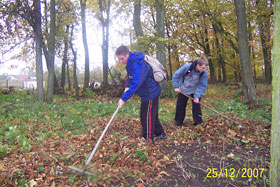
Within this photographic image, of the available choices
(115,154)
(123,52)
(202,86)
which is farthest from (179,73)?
(115,154)

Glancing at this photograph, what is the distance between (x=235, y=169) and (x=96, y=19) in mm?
15220

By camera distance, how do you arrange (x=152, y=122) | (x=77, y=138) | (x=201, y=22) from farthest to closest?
(x=201, y=22), (x=77, y=138), (x=152, y=122)

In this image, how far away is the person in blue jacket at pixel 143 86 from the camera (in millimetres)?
3775

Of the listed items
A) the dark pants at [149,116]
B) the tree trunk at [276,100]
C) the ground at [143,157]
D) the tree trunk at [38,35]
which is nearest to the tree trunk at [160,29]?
the ground at [143,157]

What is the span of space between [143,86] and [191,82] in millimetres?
1523

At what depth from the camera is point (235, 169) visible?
3336mm

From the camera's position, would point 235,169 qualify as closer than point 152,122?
Yes

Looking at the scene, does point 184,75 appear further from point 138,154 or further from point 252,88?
point 252,88

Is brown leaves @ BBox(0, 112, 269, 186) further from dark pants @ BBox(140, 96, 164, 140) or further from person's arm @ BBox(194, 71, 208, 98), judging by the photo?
person's arm @ BBox(194, 71, 208, 98)

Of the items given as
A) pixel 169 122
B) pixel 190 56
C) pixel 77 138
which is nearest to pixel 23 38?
pixel 77 138

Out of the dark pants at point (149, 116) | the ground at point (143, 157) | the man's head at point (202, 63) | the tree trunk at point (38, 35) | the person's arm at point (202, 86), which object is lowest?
the ground at point (143, 157)
